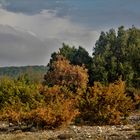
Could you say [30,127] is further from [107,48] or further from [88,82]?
[107,48]

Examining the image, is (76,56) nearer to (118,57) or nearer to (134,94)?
(118,57)

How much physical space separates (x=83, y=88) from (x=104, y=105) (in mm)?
4760

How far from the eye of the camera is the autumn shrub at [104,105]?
41.0 metres

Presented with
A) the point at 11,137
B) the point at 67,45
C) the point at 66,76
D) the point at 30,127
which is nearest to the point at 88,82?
the point at 66,76

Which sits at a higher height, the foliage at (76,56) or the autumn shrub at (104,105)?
the foliage at (76,56)

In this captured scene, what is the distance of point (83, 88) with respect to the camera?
46031 millimetres

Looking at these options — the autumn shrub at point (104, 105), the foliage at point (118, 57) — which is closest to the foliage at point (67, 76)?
the foliage at point (118, 57)

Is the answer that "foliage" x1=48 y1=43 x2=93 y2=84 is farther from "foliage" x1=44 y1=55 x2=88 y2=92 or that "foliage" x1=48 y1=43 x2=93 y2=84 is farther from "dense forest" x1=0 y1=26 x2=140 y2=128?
"foliage" x1=44 y1=55 x2=88 y2=92

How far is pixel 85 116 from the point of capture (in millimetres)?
42219

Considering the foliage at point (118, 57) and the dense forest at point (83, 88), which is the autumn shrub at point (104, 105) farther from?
the foliage at point (118, 57)

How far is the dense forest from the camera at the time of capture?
39625 millimetres

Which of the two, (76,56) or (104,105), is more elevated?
(76,56)

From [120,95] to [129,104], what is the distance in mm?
1288

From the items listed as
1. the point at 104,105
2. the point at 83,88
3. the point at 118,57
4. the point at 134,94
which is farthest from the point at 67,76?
the point at 104,105
